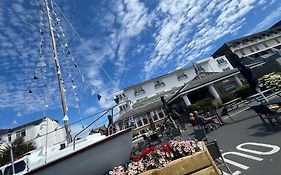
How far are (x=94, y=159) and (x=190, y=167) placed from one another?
7.99 ft

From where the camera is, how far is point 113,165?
5320 millimetres

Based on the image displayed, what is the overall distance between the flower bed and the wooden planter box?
0.47 feet

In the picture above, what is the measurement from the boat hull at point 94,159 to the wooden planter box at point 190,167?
1.31 m

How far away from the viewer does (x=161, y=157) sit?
14.8ft

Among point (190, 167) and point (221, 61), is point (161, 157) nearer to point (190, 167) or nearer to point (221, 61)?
point (190, 167)

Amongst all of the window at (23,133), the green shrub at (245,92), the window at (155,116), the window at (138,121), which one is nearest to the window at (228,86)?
the green shrub at (245,92)

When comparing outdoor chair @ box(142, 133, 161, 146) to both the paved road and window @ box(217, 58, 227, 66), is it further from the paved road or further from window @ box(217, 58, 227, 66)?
window @ box(217, 58, 227, 66)

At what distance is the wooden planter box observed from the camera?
14.0 feet

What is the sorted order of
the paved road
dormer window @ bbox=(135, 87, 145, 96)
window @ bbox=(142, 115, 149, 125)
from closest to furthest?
1. the paved road
2. window @ bbox=(142, 115, 149, 125)
3. dormer window @ bbox=(135, 87, 145, 96)

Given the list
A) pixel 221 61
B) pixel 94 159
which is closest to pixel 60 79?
pixel 94 159

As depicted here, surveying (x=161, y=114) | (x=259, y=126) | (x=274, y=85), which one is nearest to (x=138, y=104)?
(x=161, y=114)

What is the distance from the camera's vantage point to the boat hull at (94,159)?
4.84 meters

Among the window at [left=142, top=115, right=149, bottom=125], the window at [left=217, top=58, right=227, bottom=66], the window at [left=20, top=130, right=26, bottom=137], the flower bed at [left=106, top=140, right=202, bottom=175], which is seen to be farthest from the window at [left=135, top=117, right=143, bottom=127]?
the window at [left=217, top=58, right=227, bottom=66]

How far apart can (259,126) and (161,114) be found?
23.3 meters
